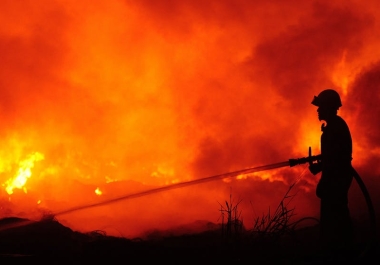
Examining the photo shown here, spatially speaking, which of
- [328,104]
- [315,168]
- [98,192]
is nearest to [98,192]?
[98,192]

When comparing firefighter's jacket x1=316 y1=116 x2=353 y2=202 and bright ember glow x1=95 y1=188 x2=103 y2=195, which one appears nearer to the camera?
firefighter's jacket x1=316 y1=116 x2=353 y2=202

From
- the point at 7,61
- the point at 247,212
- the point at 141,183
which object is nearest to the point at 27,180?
the point at 141,183

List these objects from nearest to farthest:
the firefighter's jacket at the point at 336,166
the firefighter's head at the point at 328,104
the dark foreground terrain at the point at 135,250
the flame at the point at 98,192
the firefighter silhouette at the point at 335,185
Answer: the dark foreground terrain at the point at 135,250
the firefighter silhouette at the point at 335,185
the firefighter's jacket at the point at 336,166
the firefighter's head at the point at 328,104
the flame at the point at 98,192

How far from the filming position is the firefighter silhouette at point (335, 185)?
8.16 meters

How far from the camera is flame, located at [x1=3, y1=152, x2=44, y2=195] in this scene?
14.1m

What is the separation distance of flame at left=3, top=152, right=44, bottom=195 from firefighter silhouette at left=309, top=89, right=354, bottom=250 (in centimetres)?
909

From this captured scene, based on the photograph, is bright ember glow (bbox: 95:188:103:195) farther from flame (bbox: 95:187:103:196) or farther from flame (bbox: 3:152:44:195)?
flame (bbox: 3:152:44:195)

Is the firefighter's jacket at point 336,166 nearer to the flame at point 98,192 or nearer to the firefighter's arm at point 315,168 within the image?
the firefighter's arm at point 315,168

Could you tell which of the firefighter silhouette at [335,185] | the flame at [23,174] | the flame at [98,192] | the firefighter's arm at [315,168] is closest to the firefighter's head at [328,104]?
the firefighter silhouette at [335,185]

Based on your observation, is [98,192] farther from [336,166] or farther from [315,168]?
[336,166]

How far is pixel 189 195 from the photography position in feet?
55.6

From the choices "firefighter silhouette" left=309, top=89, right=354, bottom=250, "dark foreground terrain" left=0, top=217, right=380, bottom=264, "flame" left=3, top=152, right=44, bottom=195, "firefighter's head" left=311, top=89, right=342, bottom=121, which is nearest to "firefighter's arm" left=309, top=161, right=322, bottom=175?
"firefighter silhouette" left=309, top=89, right=354, bottom=250

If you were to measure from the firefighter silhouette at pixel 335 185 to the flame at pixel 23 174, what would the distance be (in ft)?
29.8

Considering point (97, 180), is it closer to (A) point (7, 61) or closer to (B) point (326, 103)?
(A) point (7, 61)
